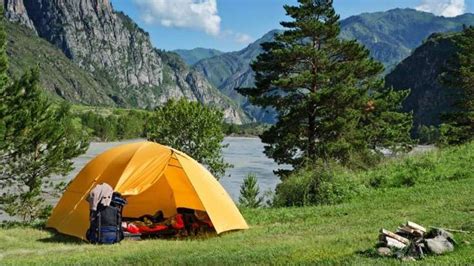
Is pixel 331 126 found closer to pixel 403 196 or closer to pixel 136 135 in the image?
pixel 403 196

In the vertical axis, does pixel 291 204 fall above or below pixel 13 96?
below

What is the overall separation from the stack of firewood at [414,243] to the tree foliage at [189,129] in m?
37.2

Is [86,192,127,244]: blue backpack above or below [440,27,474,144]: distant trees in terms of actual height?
below

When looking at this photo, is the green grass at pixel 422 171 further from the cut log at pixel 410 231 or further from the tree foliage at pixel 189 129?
the tree foliage at pixel 189 129

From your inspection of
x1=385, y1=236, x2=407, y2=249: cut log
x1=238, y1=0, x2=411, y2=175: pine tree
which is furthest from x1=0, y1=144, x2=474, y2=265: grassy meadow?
x1=238, y1=0, x2=411, y2=175: pine tree

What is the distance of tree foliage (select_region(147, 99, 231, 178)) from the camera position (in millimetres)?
46281

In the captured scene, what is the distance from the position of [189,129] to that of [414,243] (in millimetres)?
38490

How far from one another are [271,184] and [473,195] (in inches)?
1999

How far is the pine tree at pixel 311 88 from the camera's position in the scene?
104 ft

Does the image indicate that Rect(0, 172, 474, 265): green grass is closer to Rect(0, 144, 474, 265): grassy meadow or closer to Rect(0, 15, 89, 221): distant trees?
Rect(0, 144, 474, 265): grassy meadow

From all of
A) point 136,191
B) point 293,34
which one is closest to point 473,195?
point 136,191

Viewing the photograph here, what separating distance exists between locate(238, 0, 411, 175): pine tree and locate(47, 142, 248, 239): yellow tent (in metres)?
15.5

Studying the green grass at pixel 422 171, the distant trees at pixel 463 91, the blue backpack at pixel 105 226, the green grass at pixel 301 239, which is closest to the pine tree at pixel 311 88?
the distant trees at pixel 463 91

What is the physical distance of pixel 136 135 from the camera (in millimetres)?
158250
